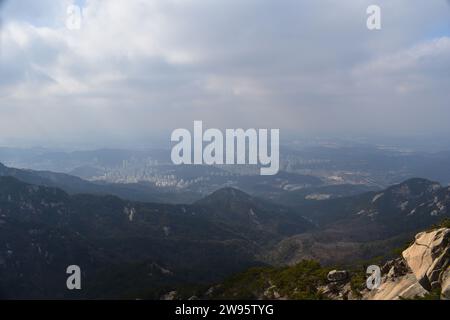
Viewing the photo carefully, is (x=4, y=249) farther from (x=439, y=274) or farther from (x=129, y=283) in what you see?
(x=439, y=274)

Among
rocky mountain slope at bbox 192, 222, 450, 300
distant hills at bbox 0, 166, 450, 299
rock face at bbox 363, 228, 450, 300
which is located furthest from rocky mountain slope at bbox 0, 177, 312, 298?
rock face at bbox 363, 228, 450, 300

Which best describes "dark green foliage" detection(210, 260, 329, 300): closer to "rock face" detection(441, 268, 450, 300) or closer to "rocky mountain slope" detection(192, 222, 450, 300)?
"rocky mountain slope" detection(192, 222, 450, 300)

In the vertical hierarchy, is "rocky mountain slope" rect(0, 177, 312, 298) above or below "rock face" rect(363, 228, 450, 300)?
below

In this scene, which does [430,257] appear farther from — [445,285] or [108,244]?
[108,244]

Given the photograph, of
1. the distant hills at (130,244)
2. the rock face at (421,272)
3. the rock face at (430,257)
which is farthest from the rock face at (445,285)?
the distant hills at (130,244)

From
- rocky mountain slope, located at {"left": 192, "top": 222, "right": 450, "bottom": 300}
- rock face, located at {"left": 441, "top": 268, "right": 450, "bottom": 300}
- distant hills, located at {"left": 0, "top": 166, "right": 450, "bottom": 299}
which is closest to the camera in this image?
rock face, located at {"left": 441, "top": 268, "right": 450, "bottom": 300}
